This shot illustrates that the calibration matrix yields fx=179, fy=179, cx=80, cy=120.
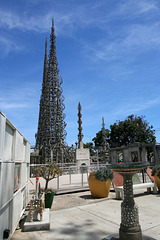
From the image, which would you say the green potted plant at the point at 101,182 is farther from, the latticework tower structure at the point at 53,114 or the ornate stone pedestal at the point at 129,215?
the latticework tower structure at the point at 53,114

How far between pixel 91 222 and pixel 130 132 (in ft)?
142

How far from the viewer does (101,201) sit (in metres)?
7.60

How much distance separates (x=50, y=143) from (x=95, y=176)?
35358 millimetres

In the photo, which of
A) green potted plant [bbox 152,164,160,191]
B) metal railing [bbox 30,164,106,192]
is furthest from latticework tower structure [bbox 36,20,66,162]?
green potted plant [bbox 152,164,160,191]

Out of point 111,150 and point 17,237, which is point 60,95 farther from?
point 17,237

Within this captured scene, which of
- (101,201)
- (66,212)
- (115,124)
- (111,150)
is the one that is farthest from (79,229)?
(115,124)

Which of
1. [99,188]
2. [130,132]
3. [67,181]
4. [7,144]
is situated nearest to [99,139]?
[130,132]

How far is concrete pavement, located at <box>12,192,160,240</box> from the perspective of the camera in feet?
13.6

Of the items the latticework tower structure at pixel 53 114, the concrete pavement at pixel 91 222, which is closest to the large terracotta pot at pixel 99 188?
the concrete pavement at pixel 91 222

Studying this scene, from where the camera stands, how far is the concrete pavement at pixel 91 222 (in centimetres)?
414

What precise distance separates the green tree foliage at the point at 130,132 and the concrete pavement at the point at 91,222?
40.1 metres

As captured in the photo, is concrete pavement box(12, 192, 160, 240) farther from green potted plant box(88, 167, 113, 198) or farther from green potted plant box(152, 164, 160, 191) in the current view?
green potted plant box(152, 164, 160, 191)

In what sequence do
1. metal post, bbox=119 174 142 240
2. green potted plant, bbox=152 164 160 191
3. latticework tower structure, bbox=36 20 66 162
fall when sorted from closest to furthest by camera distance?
metal post, bbox=119 174 142 240, green potted plant, bbox=152 164 160 191, latticework tower structure, bbox=36 20 66 162

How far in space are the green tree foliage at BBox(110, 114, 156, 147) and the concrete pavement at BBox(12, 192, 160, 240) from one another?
40092mm
